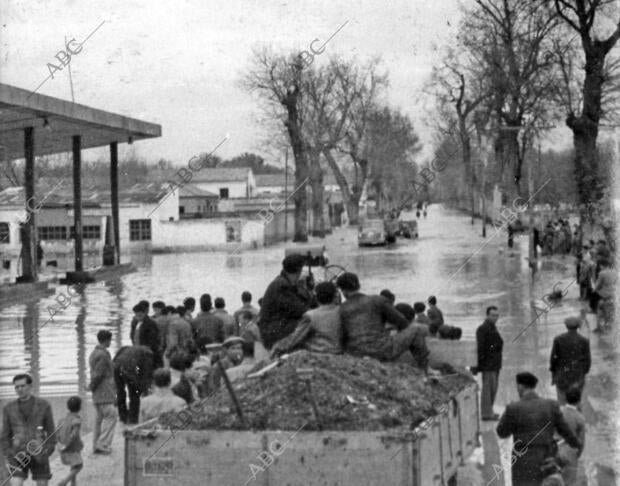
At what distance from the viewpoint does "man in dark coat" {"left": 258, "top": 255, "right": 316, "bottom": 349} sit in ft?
33.8

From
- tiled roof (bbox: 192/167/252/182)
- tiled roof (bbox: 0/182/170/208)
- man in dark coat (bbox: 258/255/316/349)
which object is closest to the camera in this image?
man in dark coat (bbox: 258/255/316/349)

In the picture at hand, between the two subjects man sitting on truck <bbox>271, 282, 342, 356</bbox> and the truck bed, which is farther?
man sitting on truck <bbox>271, 282, 342, 356</bbox>

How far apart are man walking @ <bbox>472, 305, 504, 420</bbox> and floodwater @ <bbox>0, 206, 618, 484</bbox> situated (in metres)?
0.39

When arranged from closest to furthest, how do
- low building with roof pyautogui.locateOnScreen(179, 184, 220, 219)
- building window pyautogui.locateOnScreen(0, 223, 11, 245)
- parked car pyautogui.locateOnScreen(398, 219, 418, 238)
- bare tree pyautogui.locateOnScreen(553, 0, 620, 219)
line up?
bare tree pyautogui.locateOnScreen(553, 0, 620, 219) < building window pyautogui.locateOnScreen(0, 223, 11, 245) < parked car pyautogui.locateOnScreen(398, 219, 418, 238) < low building with roof pyautogui.locateOnScreen(179, 184, 220, 219)

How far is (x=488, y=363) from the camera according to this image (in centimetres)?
1341

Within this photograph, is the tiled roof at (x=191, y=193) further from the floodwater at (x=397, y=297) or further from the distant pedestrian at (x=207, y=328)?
the distant pedestrian at (x=207, y=328)

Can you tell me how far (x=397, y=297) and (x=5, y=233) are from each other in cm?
3612

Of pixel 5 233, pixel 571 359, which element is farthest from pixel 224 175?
pixel 571 359

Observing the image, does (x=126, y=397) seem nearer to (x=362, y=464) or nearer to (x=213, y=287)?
(x=362, y=464)

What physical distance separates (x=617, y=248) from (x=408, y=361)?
20794 mm

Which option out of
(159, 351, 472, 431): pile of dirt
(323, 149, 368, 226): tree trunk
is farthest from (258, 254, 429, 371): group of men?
(323, 149, 368, 226): tree trunk

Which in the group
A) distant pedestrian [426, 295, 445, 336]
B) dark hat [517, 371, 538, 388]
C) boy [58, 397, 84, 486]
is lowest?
boy [58, 397, 84, 486]

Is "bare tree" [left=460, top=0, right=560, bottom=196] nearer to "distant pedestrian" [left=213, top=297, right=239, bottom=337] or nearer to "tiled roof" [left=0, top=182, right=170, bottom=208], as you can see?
"tiled roof" [left=0, top=182, right=170, bottom=208]

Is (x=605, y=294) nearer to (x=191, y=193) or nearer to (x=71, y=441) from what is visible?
(x=71, y=441)
